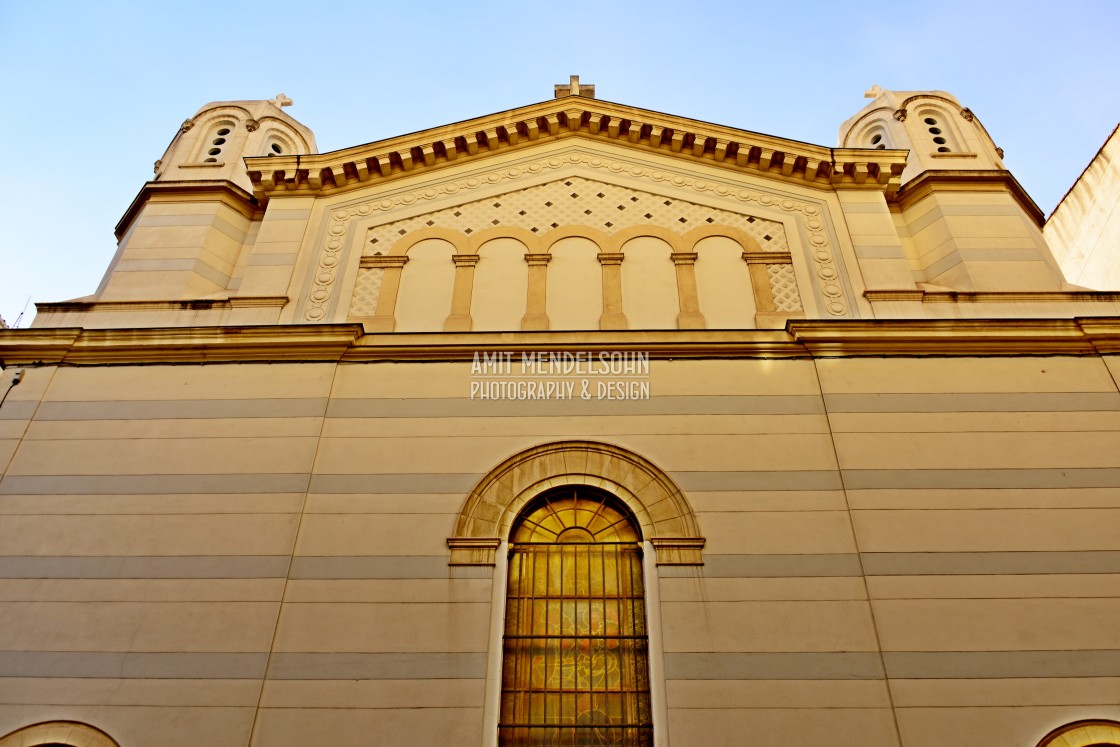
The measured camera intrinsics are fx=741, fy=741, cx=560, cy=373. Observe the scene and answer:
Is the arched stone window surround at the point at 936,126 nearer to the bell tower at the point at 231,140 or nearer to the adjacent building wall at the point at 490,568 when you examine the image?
the adjacent building wall at the point at 490,568

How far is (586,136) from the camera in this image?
48.3ft

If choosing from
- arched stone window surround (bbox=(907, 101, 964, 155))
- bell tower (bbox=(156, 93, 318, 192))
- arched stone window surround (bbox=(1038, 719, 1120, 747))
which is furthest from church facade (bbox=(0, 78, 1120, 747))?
arched stone window surround (bbox=(907, 101, 964, 155))

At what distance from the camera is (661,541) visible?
31.7 ft

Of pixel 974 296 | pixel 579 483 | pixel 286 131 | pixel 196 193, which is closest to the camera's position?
pixel 579 483

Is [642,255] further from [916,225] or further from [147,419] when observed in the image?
[147,419]

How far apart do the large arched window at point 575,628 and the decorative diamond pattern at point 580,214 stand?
18.1 ft

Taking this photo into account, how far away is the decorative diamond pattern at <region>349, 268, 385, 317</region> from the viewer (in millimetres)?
12477

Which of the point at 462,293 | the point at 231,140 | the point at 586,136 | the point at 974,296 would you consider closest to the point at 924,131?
the point at 974,296

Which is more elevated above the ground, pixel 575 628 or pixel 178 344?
pixel 178 344

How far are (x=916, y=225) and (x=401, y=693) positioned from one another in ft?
39.2

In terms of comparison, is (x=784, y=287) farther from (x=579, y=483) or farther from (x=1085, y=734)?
(x=1085, y=734)

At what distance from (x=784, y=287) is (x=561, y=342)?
13.2ft

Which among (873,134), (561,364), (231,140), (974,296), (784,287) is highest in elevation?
(873,134)

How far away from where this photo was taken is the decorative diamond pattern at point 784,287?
12.3m
